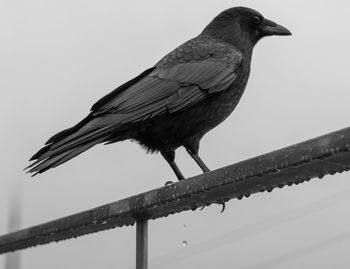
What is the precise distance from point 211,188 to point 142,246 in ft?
1.35

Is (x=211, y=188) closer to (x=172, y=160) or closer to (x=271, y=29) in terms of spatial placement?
(x=172, y=160)

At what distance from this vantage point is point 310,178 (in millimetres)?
1623

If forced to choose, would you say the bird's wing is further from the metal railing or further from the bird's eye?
the metal railing

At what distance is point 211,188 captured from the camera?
1.80 m

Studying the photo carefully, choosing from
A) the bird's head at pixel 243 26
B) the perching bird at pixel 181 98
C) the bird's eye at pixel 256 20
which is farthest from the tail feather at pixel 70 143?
the bird's eye at pixel 256 20

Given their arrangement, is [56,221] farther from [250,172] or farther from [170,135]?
[170,135]

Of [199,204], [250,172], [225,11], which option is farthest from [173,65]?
[250,172]

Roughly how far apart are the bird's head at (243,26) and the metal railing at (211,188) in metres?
2.54

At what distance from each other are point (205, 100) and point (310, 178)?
246 cm

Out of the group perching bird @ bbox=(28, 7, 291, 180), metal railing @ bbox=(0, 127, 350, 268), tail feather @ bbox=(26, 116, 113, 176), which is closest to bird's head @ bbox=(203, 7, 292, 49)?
perching bird @ bbox=(28, 7, 291, 180)

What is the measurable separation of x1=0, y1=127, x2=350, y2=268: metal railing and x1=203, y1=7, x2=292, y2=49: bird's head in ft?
8.35

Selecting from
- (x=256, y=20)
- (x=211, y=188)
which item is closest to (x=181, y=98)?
(x=256, y=20)

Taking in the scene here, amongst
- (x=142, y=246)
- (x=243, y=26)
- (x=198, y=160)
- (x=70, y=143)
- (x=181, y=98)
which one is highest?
(x=243, y=26)

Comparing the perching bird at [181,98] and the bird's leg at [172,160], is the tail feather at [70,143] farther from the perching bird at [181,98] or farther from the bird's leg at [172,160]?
the bird's leg at [172,160]
